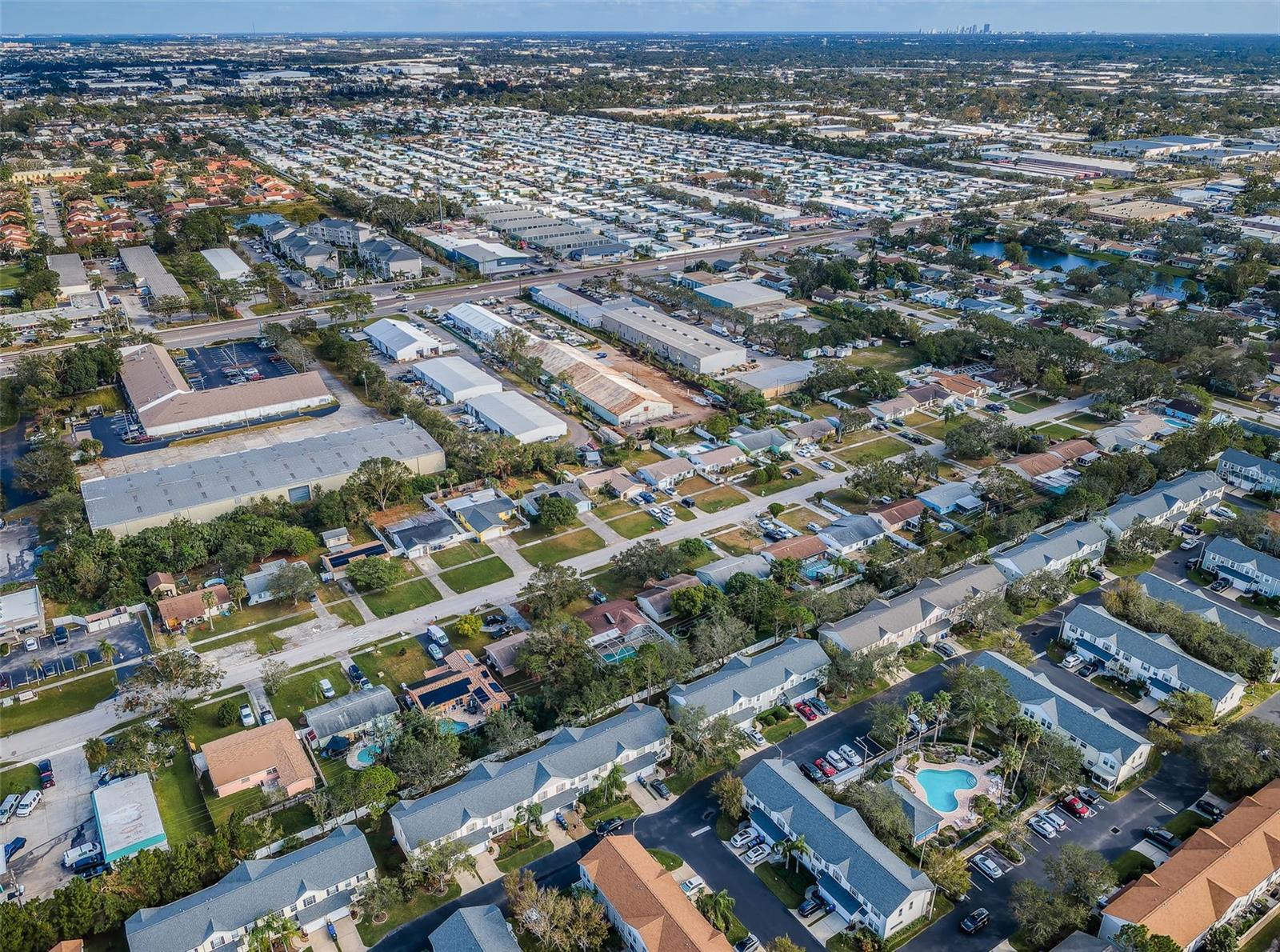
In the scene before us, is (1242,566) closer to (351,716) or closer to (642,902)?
(642,902)

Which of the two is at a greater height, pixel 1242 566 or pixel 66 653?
pixel 1242 566

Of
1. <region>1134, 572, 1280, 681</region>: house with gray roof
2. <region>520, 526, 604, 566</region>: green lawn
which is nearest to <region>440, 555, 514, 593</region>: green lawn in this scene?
<region>520, 526, 604, 566</region>: green lawn

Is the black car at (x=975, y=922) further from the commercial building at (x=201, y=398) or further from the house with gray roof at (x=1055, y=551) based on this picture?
the commercial building at (x=201, y=398)

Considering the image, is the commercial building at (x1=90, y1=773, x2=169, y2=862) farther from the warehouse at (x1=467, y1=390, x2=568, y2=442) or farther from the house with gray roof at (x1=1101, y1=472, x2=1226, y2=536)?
the house with gray roof at (x1=1101, y1=472, x2=1226, y2=536)

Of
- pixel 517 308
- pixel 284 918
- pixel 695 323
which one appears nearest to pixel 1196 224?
pixel 695 323

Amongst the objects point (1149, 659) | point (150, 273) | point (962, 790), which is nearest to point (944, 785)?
point (962, 790)
